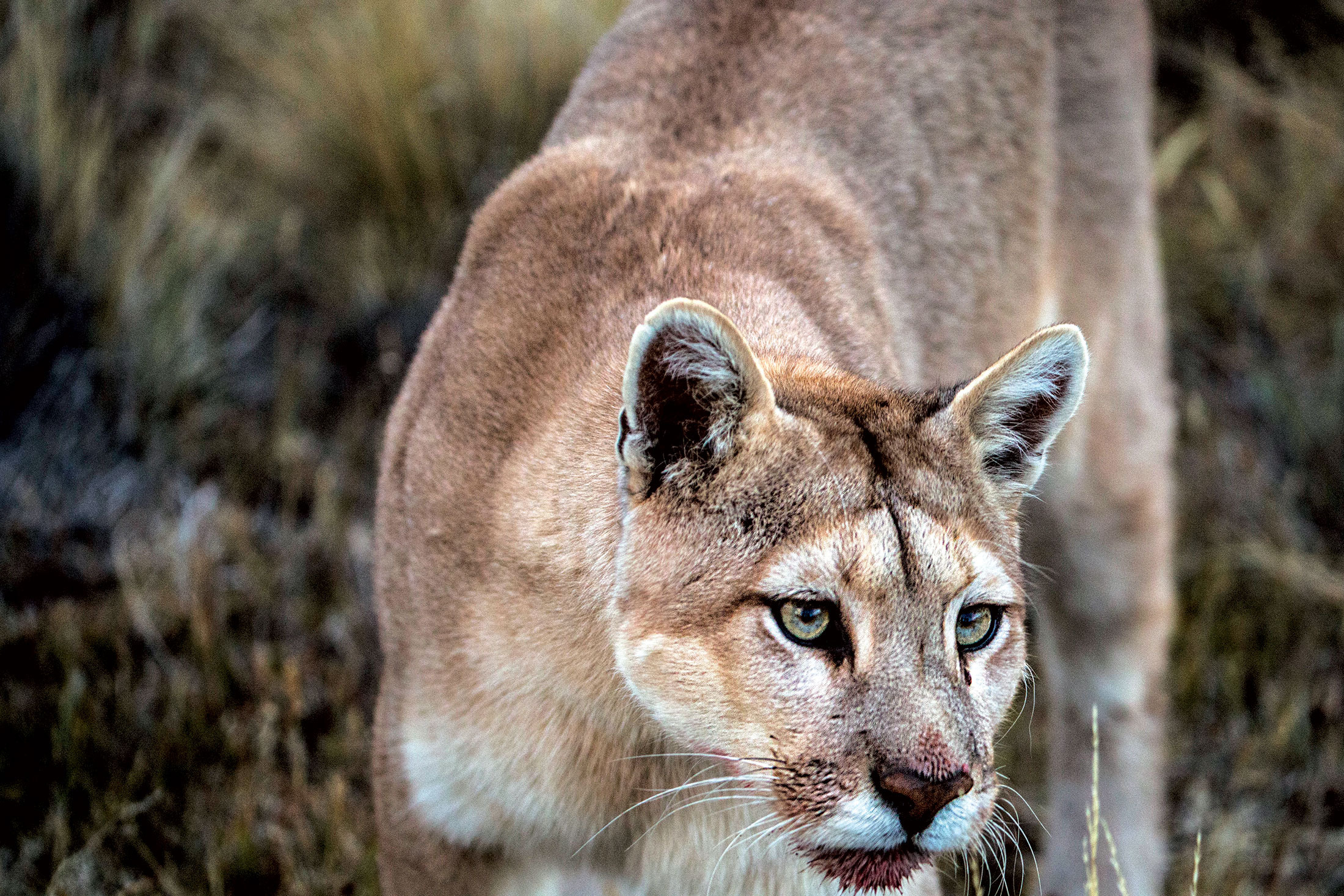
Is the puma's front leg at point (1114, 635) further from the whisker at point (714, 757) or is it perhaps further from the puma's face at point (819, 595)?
the whisker at point (714, 757)

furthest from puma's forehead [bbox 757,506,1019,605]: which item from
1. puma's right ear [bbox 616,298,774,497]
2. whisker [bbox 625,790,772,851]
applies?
whisker [bbox 625,790,772,851]

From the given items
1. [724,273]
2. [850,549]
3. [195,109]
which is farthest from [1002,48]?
[195,109]

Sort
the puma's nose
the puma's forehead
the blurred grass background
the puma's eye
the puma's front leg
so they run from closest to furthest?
1. the puma's nose
2. the puma's forehead
3. the puma's eye
4. the blurred grass background
5. the puma's front leg

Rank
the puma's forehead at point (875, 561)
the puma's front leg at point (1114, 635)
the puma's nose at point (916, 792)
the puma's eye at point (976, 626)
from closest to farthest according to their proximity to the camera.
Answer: the puma's nose at point (916, 792)
the puma's forehead at point (875, 561)
the puma's eye at point (976, 626)
the puma's front leg at point (1114, 635)

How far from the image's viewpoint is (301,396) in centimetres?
570

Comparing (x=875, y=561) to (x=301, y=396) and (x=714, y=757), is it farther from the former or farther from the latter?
(x=301, y=396)

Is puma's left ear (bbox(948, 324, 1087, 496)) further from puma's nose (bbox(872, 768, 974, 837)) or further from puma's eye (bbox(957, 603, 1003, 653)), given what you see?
puma's nose (bbox(872, 768, 974, 837))

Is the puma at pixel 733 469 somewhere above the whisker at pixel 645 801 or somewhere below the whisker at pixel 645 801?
above

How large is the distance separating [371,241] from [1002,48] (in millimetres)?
3292

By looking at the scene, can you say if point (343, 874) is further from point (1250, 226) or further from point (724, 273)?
point (1250, 226)

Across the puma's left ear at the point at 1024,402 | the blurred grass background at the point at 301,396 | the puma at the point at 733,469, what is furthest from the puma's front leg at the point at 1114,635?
the puma's left ear at the point at 1024,402

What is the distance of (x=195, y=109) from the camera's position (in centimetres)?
721

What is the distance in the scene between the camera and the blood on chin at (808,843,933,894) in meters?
2.19

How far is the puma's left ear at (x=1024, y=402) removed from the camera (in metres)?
2.42
